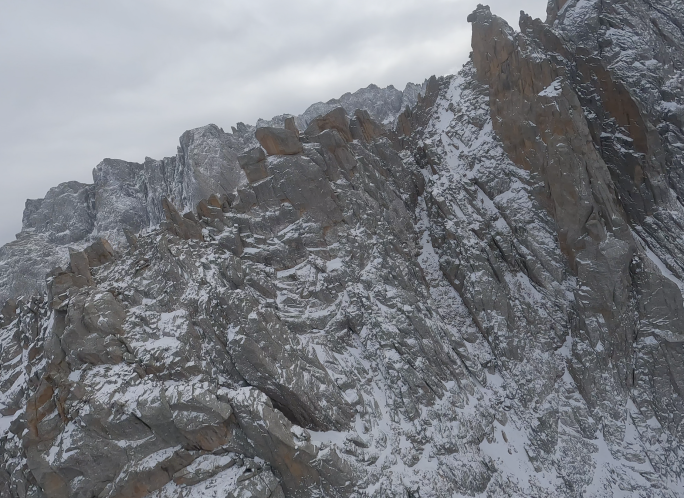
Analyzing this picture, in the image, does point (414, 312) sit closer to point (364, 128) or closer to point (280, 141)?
point (280, 141)

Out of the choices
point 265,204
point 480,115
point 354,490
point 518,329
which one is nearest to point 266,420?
point 354,490

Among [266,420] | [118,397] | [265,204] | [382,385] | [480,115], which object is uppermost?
[480,115]

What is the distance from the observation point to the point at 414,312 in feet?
121

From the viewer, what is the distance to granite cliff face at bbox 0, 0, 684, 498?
27109 millimetres

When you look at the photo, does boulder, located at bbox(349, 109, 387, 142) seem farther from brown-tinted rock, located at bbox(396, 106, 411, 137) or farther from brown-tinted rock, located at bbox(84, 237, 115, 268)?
brown-tinted rock, located at bbox(84, 237, 115, 268)

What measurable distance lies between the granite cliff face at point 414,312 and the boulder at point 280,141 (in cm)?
22

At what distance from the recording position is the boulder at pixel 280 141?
4062 cm

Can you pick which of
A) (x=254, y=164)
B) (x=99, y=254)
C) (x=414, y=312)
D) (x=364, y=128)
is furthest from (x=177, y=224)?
(x=364, y=128)

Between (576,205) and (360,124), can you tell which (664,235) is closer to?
(576,205)

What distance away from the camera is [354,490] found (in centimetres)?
2733

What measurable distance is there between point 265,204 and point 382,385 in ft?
64.8

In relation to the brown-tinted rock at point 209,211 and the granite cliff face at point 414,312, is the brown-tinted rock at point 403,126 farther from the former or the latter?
the brown-tinted rock at point 209,211

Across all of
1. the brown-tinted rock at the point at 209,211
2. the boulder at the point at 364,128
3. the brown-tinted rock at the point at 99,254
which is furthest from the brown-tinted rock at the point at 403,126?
the brown-tinted rock at the point at 99,254

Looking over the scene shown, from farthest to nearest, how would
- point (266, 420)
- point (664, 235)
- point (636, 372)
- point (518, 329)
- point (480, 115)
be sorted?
point (480, 115), point (664, 235), point (518, 329), point (636, 372), point (266, 420)
